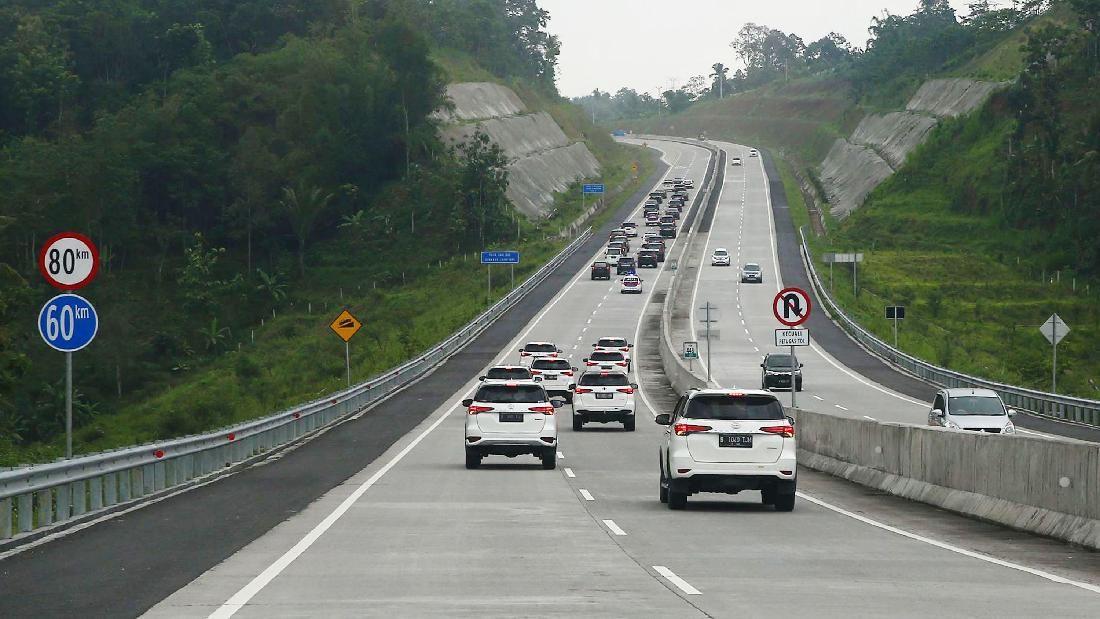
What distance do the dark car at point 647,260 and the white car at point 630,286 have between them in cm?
1495

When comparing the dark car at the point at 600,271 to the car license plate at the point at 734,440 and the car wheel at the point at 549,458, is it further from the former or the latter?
the car license plate at the point at 734,440

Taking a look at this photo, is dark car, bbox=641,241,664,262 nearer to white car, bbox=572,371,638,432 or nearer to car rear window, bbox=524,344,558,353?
car rear window, bbox=524,344,558,353

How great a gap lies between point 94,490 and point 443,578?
915 cm

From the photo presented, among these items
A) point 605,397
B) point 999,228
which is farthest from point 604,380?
point 999,228

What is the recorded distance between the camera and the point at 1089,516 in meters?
16.6

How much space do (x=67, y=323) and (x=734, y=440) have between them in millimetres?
8981

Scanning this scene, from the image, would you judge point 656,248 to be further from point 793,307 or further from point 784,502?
point 784,502

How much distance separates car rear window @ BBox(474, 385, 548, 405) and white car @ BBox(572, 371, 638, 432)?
42.9 feet

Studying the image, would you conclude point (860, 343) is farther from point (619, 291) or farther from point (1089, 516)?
point (1089, 516)

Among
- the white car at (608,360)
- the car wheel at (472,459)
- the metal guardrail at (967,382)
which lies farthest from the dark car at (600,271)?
the car wheel at (472,459)

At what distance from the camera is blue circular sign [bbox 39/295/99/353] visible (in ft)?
62.2

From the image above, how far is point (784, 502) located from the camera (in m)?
21.3

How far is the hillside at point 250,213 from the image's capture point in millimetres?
95438

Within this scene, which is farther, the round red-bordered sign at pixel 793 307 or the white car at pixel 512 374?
the white car at pixel 512 374
